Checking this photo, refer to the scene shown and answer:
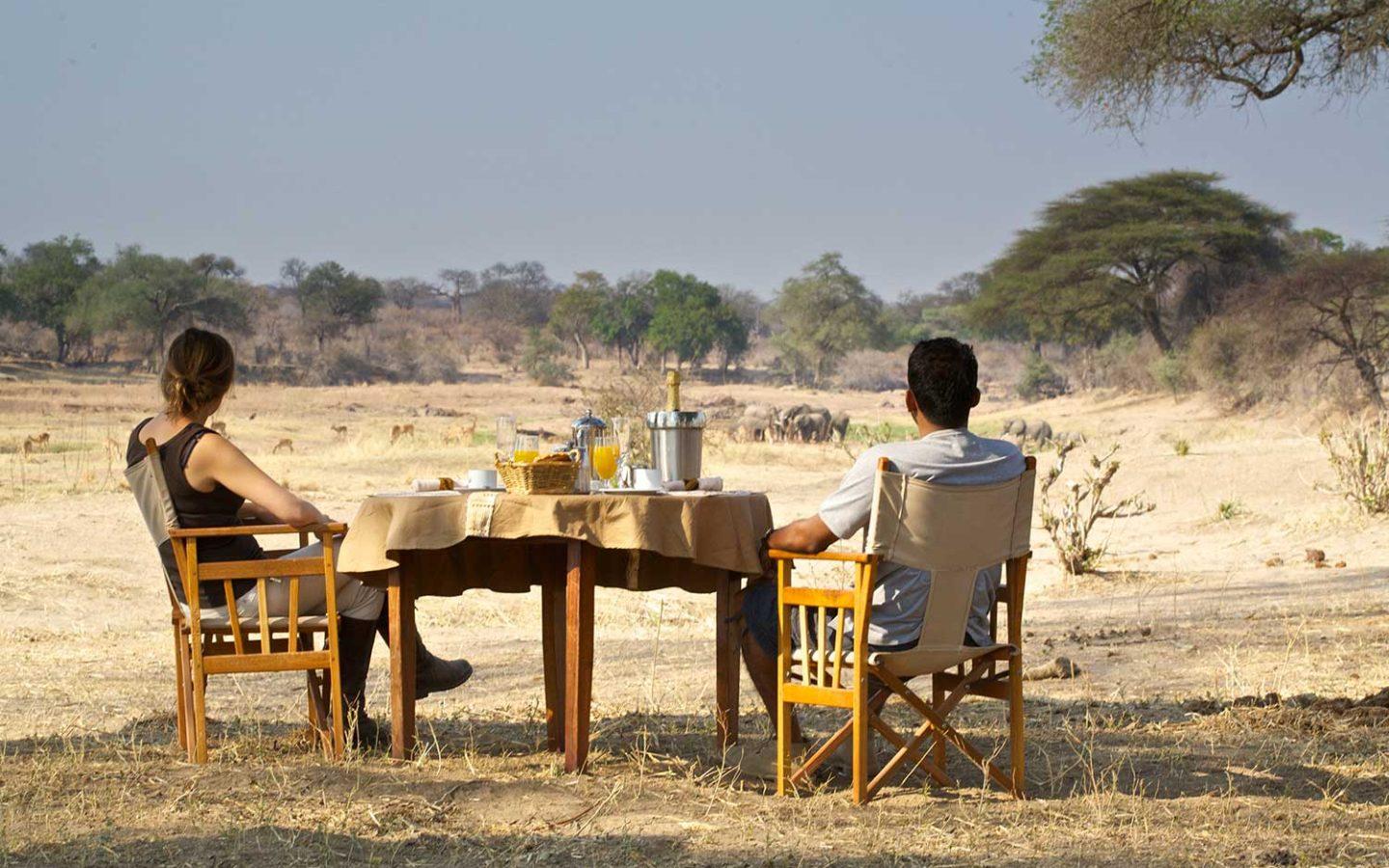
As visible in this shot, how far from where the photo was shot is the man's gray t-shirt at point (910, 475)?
3.83 metres

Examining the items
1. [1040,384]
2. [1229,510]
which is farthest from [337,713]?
[1040,384]

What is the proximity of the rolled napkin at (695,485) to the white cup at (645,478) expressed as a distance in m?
0.03

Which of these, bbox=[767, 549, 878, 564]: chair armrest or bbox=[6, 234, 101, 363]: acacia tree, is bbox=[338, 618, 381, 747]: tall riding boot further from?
bbox=[6, 234, 101, 363]: acacia tree

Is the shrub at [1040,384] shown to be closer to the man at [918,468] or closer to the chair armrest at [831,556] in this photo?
the man at [918,468]

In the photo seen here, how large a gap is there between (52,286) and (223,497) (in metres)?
45.0

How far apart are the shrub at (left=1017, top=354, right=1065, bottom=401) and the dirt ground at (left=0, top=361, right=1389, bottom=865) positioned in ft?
108

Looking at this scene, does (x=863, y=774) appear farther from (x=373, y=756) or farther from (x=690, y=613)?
(x=690, y=613)

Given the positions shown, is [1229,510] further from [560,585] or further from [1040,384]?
[1040,384]

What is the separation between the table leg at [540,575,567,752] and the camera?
466 centimetres

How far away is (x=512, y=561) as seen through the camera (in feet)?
15.3

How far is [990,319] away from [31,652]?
31.3m

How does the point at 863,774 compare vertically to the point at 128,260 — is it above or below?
below

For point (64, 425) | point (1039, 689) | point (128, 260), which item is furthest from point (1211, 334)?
point (128, 260)

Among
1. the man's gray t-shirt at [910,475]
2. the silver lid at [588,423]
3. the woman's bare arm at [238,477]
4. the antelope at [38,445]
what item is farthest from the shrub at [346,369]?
the man's gray t-shirt at [910,475]
